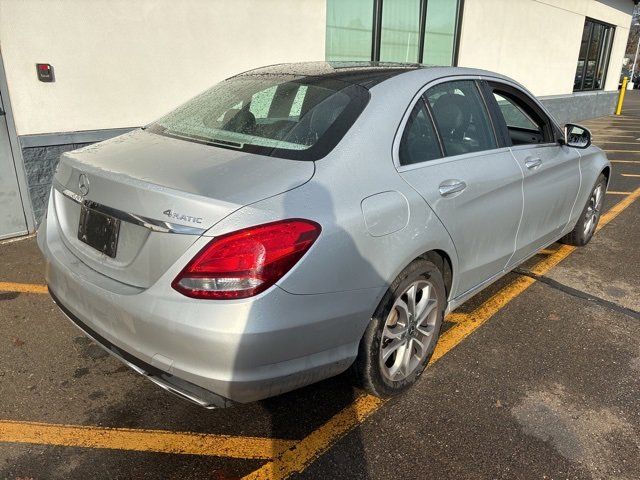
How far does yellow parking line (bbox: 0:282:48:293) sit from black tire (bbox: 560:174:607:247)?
15.0ft

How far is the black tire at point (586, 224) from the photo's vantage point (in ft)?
15.6

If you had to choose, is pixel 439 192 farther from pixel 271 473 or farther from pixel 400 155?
pixel 271 473

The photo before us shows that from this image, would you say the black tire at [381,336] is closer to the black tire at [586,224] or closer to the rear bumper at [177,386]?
the rear bumper at [177,386]

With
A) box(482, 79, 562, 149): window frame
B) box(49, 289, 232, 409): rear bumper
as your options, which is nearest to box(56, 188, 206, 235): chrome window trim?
box(49, 289, 232, 409): rear bumper

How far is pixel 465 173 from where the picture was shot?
111 inches

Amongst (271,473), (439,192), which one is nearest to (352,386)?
(271,473)

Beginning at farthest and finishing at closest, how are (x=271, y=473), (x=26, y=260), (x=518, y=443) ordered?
(x=26, y=260) < (x=518, y=443) < (x=271, y=473)

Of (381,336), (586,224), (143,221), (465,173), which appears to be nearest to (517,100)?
(465,173)

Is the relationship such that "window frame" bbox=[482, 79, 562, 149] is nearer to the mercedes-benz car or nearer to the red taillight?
the mercedes-benz car

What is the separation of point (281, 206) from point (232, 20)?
4981 mm

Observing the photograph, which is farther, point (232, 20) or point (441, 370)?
point (232, 20)

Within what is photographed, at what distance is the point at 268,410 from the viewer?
263 cm

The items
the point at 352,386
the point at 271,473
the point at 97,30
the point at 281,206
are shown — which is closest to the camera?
the point at 281,206

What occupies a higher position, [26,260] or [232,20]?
[232,20]
